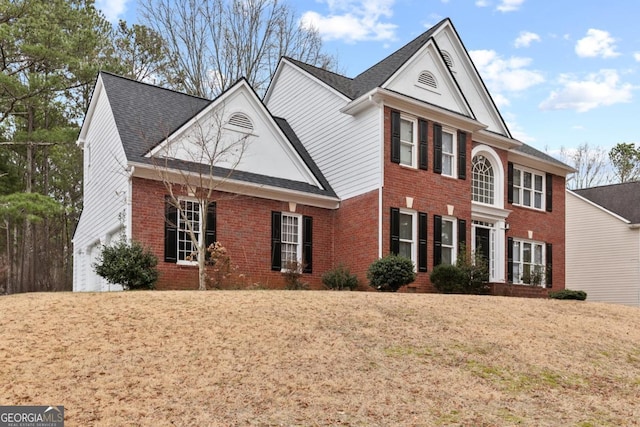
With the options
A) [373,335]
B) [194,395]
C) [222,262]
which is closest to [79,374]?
[194,395]

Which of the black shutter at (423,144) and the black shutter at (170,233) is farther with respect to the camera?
the black shutter at (423,144)

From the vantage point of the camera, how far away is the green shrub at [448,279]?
19.8 metres

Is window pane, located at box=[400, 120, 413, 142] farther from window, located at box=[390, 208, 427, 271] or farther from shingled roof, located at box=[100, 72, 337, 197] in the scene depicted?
shingled roof, located at box=[100, 72, 337, 197]

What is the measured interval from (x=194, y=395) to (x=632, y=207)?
93.6ft

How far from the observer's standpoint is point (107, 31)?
32.9 meters

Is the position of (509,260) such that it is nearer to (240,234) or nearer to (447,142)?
(447,142)

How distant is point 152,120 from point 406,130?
328 inches

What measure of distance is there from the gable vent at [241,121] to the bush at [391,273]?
608 centimetres

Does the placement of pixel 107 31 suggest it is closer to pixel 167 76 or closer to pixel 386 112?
pixel 167 76

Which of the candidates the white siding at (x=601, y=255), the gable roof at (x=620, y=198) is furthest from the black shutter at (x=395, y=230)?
the gable roof at (x=620, y=198)

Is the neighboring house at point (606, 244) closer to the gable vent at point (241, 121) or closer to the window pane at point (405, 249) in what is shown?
the window pane at point (405, 249)

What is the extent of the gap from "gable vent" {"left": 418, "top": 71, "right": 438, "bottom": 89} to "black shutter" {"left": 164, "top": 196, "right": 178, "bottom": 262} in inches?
382

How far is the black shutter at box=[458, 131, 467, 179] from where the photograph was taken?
21828 millimetres

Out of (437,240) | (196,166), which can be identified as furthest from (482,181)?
(196,166)
